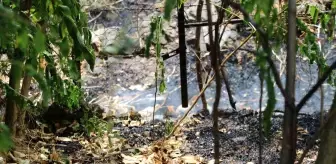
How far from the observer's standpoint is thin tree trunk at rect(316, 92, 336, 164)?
0.86m

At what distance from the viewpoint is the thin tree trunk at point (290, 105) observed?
0.81 meters

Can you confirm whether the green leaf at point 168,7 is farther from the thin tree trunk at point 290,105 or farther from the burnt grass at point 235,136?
the burnt grass at point 235,136

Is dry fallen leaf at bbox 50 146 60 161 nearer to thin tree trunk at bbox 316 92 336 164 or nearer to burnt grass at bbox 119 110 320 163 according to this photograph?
burnt grass at bbox 119 110 320 163

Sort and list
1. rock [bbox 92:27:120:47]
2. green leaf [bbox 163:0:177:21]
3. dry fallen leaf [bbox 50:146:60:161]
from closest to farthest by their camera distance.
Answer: green leaf [bbox 163:0:177:21], dry fallen leaf [bbox 50:146:60:161], rock [bbox 92:27:120:47]

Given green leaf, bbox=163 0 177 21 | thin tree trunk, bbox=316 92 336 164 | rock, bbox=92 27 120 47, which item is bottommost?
thin tree trunk, bbox=316 92 336 164

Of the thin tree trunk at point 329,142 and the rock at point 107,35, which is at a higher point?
the rock at point 107,35

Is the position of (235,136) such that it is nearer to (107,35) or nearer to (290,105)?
(290,105)

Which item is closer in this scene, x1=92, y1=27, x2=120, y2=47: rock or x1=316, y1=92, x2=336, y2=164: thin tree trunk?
x1=316, y1=92, x2=336, y2=164: thin tree trunk

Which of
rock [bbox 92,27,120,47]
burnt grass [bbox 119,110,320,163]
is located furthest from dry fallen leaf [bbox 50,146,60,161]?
rock [bbox 92,27,120,47]

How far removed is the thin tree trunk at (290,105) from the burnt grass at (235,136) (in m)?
1.73

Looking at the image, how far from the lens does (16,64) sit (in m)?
0.91

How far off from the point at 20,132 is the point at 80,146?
0.41 metres

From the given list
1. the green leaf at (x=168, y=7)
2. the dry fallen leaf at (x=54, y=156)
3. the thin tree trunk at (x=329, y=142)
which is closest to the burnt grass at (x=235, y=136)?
the dry fallen leaf at (x=54, y=156)

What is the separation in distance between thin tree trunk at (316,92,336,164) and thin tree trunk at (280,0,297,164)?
8 cm
